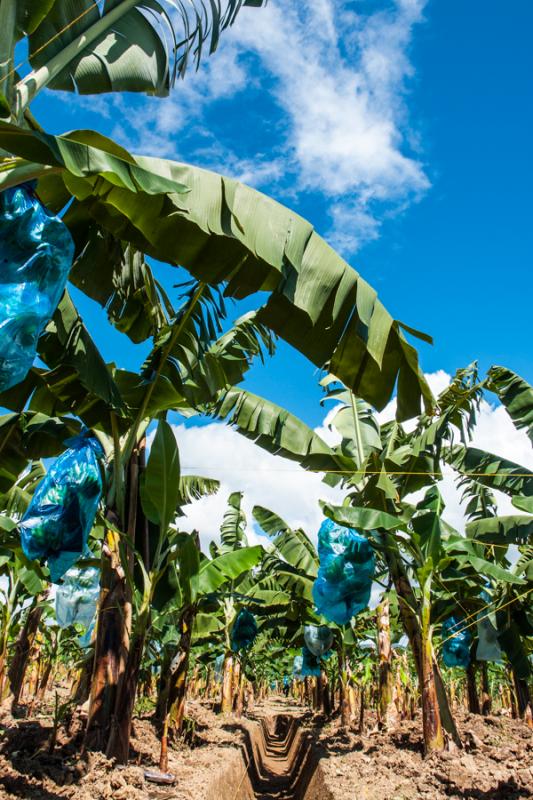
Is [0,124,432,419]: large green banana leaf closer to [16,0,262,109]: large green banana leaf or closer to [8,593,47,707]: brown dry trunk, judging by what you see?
[16,0,262,109]: large green banana leaf

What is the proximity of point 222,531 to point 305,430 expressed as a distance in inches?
305

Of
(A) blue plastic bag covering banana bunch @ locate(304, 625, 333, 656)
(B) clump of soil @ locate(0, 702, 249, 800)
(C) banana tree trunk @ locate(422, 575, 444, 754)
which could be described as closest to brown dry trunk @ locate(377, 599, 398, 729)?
(A) blue plastic bag covering banana bunch @ locate(304, 625, 333, 656)

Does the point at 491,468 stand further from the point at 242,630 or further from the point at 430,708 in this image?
the point at 242,630

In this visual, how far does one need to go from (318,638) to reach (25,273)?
1249cm

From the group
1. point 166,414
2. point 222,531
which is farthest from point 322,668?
point 166,414

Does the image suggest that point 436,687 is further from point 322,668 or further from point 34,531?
point 322,668

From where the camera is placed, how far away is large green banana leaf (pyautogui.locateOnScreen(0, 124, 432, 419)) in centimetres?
329

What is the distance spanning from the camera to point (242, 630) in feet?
43.6

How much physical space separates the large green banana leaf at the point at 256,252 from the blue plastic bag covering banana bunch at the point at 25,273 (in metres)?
0.32

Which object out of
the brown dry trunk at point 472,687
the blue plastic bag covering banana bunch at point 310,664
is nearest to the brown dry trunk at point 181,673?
the brown dry trunk at point 472,687

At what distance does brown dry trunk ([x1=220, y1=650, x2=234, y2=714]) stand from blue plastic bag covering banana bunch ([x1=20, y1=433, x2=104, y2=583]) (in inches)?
422

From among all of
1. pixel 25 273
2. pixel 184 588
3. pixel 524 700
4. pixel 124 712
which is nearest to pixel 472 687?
pixel 524 700

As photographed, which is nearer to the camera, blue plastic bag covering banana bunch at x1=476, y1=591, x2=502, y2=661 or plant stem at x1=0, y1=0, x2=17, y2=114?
plant stem at x1=0, y1=0, x2=17, y2=114

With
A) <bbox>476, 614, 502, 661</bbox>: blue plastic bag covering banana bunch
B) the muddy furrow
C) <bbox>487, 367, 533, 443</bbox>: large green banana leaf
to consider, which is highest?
<bbox>487, 367, 533, 443</bbox>: large green banana leaf
